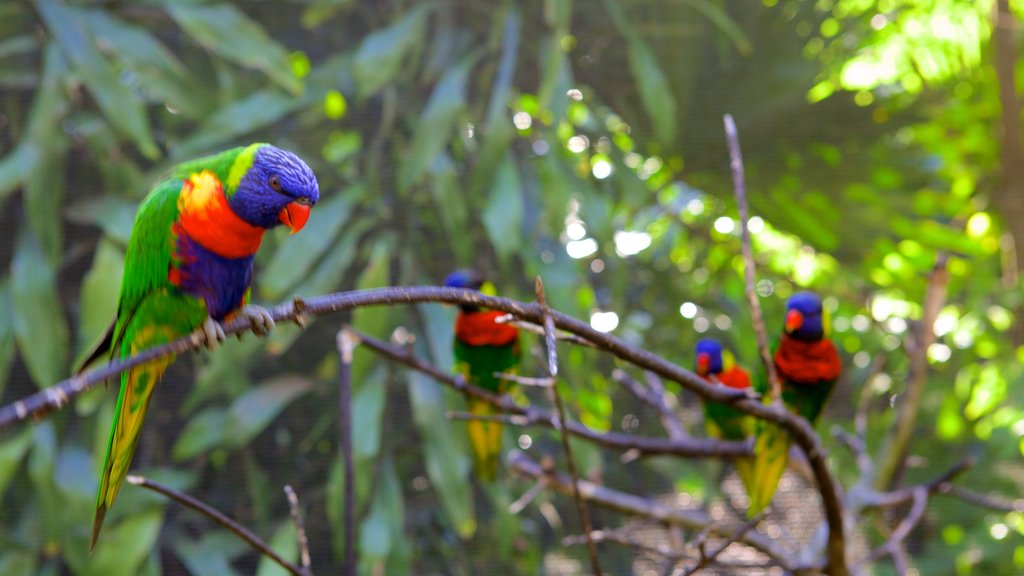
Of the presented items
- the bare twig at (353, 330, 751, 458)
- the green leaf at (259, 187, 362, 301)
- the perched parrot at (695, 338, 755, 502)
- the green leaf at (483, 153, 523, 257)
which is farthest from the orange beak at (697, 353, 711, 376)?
the green leaf at (259, 187, 362, 301)

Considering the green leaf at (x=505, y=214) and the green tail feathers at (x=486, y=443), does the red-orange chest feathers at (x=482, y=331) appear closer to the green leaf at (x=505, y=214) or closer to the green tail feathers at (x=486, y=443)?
the green tail feathers at (x=486, y=443)

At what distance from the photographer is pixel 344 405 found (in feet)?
2.49

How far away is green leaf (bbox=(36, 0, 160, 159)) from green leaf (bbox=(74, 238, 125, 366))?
0.23 m

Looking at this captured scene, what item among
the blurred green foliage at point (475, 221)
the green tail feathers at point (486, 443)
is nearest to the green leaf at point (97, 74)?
the blurred green foliage at point (475, 221)

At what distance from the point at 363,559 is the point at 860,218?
1.25m

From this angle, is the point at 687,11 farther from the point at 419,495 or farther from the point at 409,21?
the point at 419,495

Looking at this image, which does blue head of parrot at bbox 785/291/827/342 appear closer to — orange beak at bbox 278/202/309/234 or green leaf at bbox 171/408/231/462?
orange beak at bbox 278/202/309/234

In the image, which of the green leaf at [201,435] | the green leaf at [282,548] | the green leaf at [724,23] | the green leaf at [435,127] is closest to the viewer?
the green leaf at [282,548]

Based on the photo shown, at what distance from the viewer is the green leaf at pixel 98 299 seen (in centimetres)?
172

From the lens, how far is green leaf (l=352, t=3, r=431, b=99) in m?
1.92

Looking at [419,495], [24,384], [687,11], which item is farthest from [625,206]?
[24,384]

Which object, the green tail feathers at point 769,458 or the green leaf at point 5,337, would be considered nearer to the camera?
the green tail feathers at point 769,458

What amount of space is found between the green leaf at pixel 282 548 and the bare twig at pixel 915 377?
1.03 m

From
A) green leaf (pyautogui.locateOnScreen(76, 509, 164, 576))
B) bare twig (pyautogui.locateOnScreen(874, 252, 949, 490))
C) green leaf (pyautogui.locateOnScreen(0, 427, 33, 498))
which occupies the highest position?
bare twig (pyautogui.locateOnScreen(874, 252, 949, 490))
